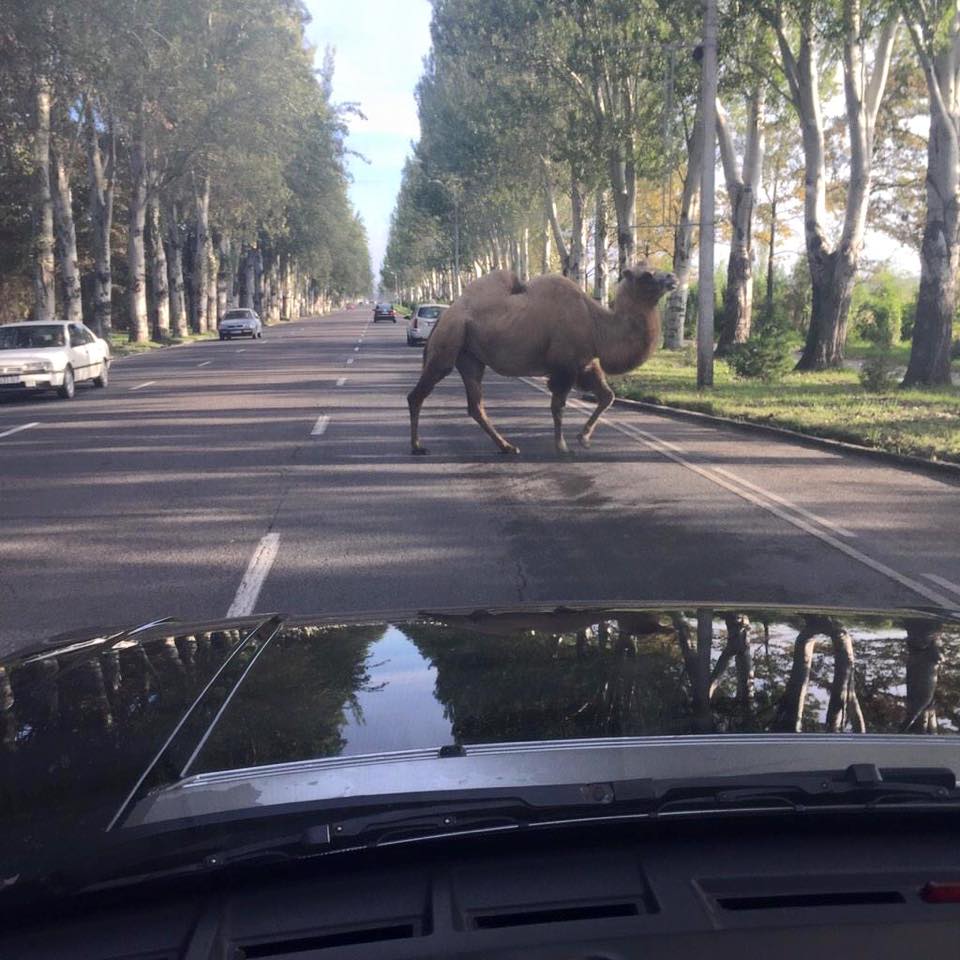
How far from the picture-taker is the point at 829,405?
785 inches

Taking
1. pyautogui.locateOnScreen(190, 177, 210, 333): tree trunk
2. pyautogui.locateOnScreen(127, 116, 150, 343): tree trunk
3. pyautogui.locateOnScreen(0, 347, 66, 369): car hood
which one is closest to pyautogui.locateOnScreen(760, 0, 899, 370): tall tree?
pyautogui.locateOnScreen(0, 347, 66, 369): car hood

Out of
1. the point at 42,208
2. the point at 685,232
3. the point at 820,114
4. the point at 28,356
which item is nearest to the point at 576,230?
the point at 685,232

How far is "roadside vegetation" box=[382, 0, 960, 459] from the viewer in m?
20.7

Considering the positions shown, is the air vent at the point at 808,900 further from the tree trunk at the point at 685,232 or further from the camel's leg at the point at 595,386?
the tree trunk at the point at 685,232

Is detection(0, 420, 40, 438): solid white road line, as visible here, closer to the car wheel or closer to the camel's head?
the car wheel

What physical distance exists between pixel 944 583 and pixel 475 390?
7757 mm

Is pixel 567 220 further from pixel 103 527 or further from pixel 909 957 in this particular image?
pixel 909 957

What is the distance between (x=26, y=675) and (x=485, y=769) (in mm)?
1701

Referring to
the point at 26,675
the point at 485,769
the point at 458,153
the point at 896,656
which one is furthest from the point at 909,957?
the point at 458,153

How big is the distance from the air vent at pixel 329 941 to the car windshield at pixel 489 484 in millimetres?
18

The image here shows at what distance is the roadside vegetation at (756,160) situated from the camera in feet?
67.8

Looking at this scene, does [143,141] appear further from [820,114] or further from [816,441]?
[816,441]

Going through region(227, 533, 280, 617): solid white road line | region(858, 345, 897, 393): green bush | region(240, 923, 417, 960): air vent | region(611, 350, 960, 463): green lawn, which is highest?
region(240, 923, 417, 960): air vent

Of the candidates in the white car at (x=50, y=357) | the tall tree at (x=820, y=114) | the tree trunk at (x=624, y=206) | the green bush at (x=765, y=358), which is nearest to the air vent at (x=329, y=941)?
the tall tree at (x=820, y=114)
